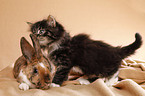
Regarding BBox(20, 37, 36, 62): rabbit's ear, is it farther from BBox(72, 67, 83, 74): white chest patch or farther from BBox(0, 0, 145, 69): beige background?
BBox(0, 0, 145, 69): beige background

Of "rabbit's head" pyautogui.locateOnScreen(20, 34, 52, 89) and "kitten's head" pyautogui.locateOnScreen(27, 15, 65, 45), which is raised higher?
"kitten's head" pyautogui.locateOnScreen(27, 15, 65, 45)

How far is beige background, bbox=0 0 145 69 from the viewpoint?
2062mm

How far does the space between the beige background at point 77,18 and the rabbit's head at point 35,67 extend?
127 centimetres

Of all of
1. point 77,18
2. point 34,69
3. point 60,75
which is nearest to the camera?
point 34,69

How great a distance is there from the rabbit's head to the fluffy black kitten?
0.70 ft

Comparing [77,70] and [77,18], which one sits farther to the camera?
[77,18]

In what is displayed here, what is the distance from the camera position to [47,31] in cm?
123

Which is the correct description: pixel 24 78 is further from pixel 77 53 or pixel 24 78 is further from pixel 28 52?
pixel 77 53

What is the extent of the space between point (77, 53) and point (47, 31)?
0.32m

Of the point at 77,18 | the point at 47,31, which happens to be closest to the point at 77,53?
the point at 47,31

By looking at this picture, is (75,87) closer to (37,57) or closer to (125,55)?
(37,57)

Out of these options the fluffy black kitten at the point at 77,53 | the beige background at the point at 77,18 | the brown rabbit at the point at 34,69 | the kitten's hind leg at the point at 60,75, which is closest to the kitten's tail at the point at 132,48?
the fluffy black kitten at the point at 77,53

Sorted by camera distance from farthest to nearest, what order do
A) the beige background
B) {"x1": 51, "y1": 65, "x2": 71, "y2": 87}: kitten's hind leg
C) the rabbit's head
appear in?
the beige background → {"x1": 51, "y1": 65, "x2": 71, "y2": 87}: kitten's hind leg → the rabbit's head

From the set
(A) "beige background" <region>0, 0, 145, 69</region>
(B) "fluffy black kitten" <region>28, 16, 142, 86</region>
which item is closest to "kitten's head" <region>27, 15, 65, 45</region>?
(B) "fluffy black kitten" <region>28, 16, 142, 86</region>
